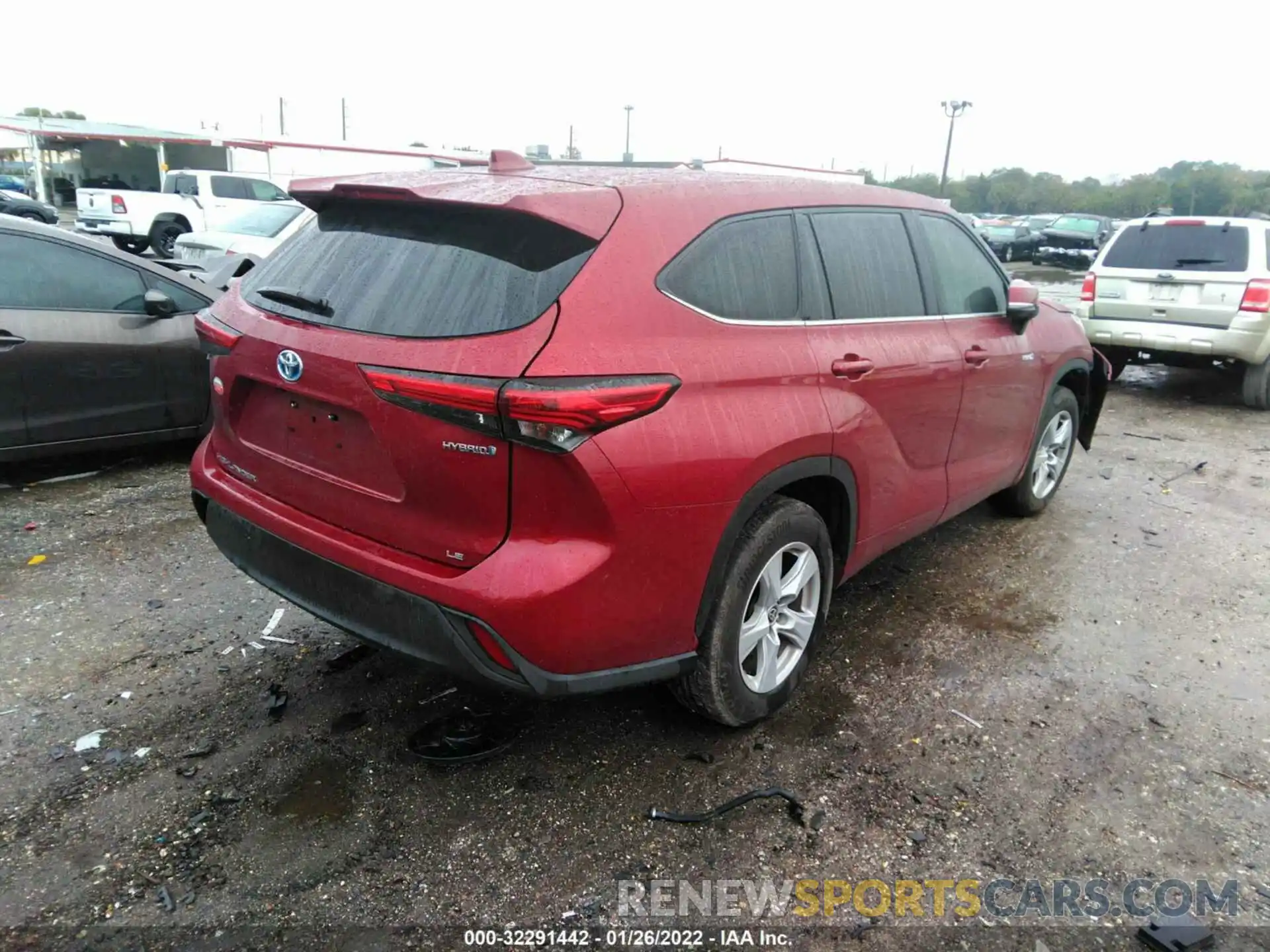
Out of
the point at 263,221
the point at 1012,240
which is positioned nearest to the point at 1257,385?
the point at 263,221

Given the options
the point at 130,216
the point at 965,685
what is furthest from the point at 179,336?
the point at 130,216

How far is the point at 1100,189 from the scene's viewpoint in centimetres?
6788

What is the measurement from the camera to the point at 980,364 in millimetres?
3980

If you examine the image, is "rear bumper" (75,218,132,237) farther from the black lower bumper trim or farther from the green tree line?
the green tree line

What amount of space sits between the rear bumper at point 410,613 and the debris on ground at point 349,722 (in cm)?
56

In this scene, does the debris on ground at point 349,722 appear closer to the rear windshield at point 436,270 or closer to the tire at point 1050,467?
the rear windshield at point 436,270

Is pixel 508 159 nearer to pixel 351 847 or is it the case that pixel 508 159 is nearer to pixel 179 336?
pixel 351 847

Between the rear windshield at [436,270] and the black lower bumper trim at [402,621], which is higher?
the rear windshield at [436,270]

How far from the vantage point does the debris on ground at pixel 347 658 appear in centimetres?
342

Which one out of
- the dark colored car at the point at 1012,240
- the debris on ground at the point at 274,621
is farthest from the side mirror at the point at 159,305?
the dark colored car at the point at 1012,240

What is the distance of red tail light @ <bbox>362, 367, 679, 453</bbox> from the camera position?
7.22 ft

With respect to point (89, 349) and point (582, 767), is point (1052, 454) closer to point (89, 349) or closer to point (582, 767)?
point (582, 767)

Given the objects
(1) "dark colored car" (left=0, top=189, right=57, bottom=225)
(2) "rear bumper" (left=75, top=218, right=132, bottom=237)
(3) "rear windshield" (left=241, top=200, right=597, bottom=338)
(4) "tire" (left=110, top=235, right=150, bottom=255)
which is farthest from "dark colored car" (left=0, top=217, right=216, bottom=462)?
(1) "dark colored car" (left=0, top=189, right=57, bottom=225)

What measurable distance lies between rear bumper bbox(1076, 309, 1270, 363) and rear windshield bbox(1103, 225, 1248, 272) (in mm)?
527
